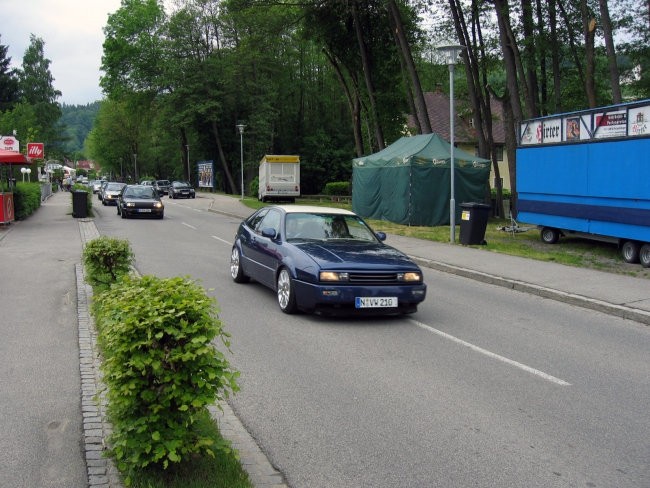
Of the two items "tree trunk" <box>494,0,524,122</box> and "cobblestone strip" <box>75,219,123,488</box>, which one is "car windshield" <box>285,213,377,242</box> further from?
"tree trunk" <box>494,0,524,122</box>

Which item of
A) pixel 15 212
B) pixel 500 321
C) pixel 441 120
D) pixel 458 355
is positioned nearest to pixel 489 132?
pixel 15 212

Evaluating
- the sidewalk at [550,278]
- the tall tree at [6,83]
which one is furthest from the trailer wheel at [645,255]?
the tall tree at [6,83]

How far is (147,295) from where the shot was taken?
3938 mm

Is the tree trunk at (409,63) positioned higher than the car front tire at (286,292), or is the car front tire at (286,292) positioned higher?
the tree trunk at (409,63)

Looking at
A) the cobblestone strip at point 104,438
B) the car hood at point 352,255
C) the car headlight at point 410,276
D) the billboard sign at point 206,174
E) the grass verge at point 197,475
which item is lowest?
the cobblestone strip at point 104,438

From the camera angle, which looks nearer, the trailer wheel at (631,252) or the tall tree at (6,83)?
the trailer wheel at (631,252)

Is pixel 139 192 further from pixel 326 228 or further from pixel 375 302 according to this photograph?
pixel 375 302

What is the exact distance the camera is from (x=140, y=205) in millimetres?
28141

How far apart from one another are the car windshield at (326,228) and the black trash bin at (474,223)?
810 centimetres

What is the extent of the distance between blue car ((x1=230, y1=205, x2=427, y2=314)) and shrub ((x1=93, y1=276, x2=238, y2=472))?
461 cm

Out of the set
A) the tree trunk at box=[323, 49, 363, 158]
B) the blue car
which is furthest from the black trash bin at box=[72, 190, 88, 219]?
the blue car

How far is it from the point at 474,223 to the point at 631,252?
424cm

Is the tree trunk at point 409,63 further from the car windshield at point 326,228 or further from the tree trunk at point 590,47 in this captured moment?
the car windshield at point 326,228

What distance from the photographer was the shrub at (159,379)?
3586 millimetres
